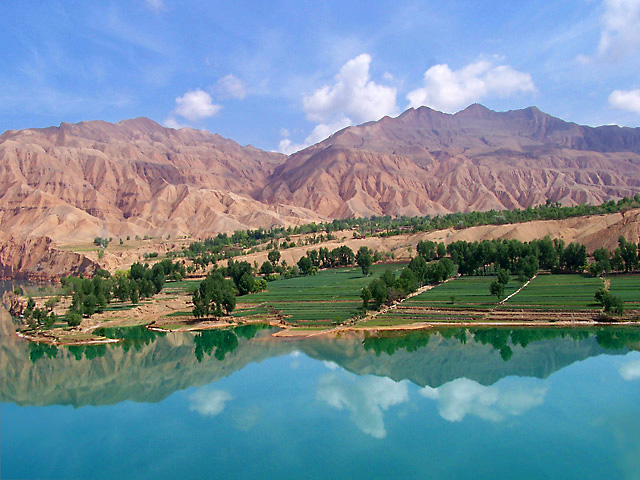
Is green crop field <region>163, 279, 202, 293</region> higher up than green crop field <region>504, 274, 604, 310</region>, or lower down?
higher up

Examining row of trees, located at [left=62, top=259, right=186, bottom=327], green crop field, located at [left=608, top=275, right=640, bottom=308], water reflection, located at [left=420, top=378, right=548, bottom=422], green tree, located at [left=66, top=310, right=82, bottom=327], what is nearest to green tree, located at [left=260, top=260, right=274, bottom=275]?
row of trees, located at [left=62, top=259, right=186, bottom=327]

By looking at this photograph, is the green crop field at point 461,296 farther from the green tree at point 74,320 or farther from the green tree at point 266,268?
the green tree at point 74,320

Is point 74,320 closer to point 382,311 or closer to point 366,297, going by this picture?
point 366,297

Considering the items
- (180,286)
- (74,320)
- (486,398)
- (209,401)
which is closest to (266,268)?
(180,286)

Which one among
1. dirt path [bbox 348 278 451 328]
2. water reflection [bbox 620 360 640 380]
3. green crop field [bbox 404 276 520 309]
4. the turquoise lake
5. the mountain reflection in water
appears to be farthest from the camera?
green crop field [bbox 404 276 520 309]

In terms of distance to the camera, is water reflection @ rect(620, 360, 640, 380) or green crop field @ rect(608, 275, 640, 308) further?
green crop field @ rect(608, 275, 640, 308)

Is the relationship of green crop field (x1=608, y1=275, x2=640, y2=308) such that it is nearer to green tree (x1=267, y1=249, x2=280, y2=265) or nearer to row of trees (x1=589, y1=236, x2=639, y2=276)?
row of trees (x1=589, y1=236, x2=639, y2=276)
